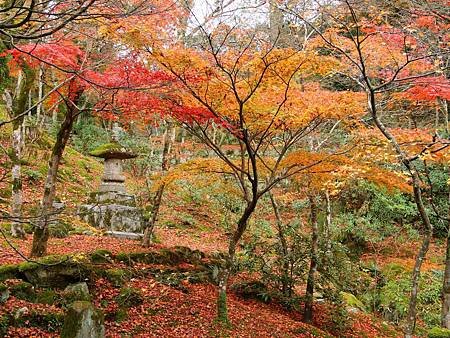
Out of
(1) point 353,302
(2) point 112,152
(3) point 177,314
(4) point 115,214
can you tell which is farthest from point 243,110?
(1) point 353,302

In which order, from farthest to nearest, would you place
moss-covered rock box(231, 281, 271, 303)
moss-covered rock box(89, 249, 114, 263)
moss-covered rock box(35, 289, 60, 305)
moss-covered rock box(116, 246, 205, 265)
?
moss-covered rock box(231, 281, 271, 303)
moss-covered rock box(116, 246, 205, 265)
moss-covered rock box(89, 249, 114, 263)
moss-covered rock box(35, 289, 60, 305)

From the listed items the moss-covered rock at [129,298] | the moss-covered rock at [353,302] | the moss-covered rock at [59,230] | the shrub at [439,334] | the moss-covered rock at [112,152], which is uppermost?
the moss-covered rock at [112,152]

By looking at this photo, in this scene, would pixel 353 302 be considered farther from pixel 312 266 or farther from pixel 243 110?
pixel 243 110

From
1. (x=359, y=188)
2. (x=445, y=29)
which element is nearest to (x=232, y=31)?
(x=445, y=29)

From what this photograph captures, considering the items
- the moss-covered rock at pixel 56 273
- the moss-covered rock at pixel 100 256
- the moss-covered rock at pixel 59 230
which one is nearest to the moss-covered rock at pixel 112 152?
the moss-covered rock at pixel 59 230

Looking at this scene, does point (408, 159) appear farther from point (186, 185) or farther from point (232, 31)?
point (186, 185)

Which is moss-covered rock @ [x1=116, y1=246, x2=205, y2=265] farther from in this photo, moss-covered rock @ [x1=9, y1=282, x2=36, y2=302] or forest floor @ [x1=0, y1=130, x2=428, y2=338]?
moss-covered rock @ [x1=9, y1=282, x2=36, y2=302]

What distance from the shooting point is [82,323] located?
4.93 m

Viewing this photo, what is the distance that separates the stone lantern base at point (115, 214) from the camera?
38.3 feet

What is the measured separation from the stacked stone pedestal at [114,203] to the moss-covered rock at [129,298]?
4.85 meters

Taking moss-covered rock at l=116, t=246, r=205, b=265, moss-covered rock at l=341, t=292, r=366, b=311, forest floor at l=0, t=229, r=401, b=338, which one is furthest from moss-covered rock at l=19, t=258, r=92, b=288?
moss-covered rock at l=341, t=292, r=366, b=311

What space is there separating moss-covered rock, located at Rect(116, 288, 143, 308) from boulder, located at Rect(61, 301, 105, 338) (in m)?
1.63

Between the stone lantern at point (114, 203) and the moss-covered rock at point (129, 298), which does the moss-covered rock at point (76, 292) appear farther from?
the stone lantern at point (114, 203)

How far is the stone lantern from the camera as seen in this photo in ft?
38.4
